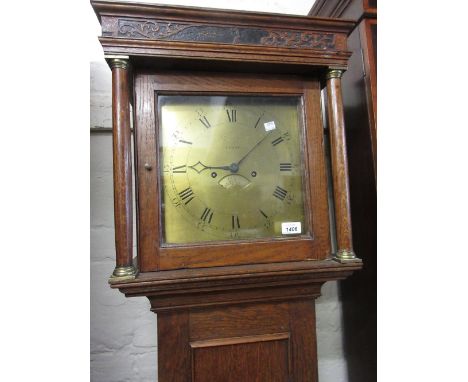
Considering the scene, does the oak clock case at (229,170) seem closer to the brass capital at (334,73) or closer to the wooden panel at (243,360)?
the brass capital at (334,73)

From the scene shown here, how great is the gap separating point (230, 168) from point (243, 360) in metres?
0.47

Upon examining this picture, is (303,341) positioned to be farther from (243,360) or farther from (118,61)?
(118,61)

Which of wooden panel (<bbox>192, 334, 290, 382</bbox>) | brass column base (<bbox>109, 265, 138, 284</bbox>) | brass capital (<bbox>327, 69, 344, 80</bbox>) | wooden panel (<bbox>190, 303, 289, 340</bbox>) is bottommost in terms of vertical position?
wooden panel (<bbox>192, 334, 290, 382</bbox>)

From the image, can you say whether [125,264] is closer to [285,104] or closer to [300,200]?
[300,200]

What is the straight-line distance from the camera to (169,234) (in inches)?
25.8

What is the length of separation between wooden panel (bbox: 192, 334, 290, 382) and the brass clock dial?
258mm

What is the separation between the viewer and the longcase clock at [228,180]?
62cm

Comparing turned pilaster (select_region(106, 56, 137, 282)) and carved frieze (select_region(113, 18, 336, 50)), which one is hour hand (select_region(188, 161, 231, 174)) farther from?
carved frieze (select_region(113, 18, 336, 50))

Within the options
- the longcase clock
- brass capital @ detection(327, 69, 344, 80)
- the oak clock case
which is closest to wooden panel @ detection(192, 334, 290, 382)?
the longcase clock

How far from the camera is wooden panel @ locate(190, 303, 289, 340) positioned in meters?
0.69

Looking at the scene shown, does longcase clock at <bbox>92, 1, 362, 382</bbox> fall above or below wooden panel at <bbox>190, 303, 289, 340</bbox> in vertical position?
above

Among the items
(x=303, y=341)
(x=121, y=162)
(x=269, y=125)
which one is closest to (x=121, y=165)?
(x=121, y=162)

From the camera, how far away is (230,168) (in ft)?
2.28
